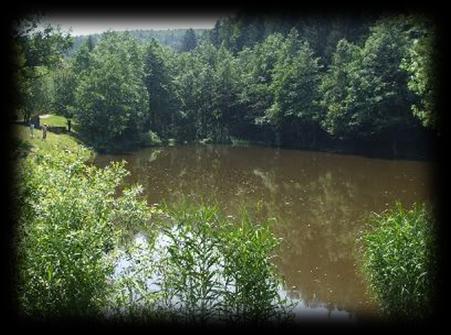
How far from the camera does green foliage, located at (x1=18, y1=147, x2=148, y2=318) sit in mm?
8906

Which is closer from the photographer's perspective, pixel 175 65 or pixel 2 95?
pixel 2 95

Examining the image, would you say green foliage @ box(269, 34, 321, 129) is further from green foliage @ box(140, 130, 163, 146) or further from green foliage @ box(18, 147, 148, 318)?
green foliage @ box(18, 147, 148, 318)

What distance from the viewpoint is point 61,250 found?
359 inches

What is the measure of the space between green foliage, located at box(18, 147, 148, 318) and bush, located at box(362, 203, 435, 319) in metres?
5.39

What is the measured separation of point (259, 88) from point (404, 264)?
44021 millimetres

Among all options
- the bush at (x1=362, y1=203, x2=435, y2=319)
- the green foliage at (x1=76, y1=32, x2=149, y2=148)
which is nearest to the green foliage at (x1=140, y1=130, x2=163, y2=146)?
the green foliage at (x1=76, y1=32, x2=149, y2=148)

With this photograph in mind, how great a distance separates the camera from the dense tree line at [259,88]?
42.3 meters

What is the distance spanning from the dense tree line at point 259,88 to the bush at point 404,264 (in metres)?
28.6

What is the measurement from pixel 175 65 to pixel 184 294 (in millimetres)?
51584

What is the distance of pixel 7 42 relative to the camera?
7.44m

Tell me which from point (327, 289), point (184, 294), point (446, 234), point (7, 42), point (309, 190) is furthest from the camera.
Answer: point (309, 190)

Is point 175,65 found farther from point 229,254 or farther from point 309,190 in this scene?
Answer: point 229,254

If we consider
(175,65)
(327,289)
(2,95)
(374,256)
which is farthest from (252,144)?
(2,95)

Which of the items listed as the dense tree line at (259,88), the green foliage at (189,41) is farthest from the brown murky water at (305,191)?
the green foliage at (189,41)
